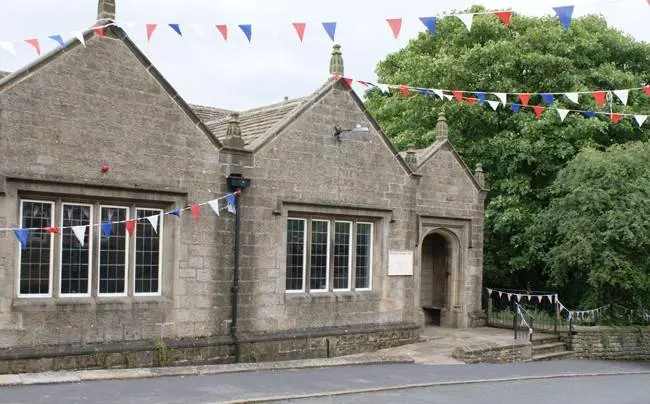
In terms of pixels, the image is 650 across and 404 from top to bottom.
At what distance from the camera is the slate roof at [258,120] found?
16.3m

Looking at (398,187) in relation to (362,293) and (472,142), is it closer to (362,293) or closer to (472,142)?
(362,293)

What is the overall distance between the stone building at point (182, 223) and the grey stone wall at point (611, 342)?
508 centimetres

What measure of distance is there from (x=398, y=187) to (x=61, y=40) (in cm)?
941

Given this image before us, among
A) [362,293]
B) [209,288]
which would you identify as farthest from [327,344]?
[209,288]

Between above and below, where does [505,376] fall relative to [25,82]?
below

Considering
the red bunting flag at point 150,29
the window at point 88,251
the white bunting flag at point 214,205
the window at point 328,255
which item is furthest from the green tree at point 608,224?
the red bunting flag at point 150,29

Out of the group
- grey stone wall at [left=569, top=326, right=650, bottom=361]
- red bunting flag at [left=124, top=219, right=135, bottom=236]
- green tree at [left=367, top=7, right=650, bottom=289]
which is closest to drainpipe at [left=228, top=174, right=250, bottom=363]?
red bunting flag at [left=124, top=219, right=135, bottom=236]

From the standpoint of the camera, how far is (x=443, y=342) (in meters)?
18.6

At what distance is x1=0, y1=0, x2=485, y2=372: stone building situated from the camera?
40.4 ft

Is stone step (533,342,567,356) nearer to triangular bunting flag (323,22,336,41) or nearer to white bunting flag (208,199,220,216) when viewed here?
white bunting flag (208,199,220,216)

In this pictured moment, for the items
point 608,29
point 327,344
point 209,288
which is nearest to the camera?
point 209,288

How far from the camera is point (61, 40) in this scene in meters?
11.4

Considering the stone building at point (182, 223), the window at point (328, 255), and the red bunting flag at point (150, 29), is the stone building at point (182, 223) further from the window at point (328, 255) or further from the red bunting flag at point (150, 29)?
the red bunting flag at point (150, 29)

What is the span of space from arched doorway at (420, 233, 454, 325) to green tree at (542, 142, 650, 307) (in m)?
3.35
